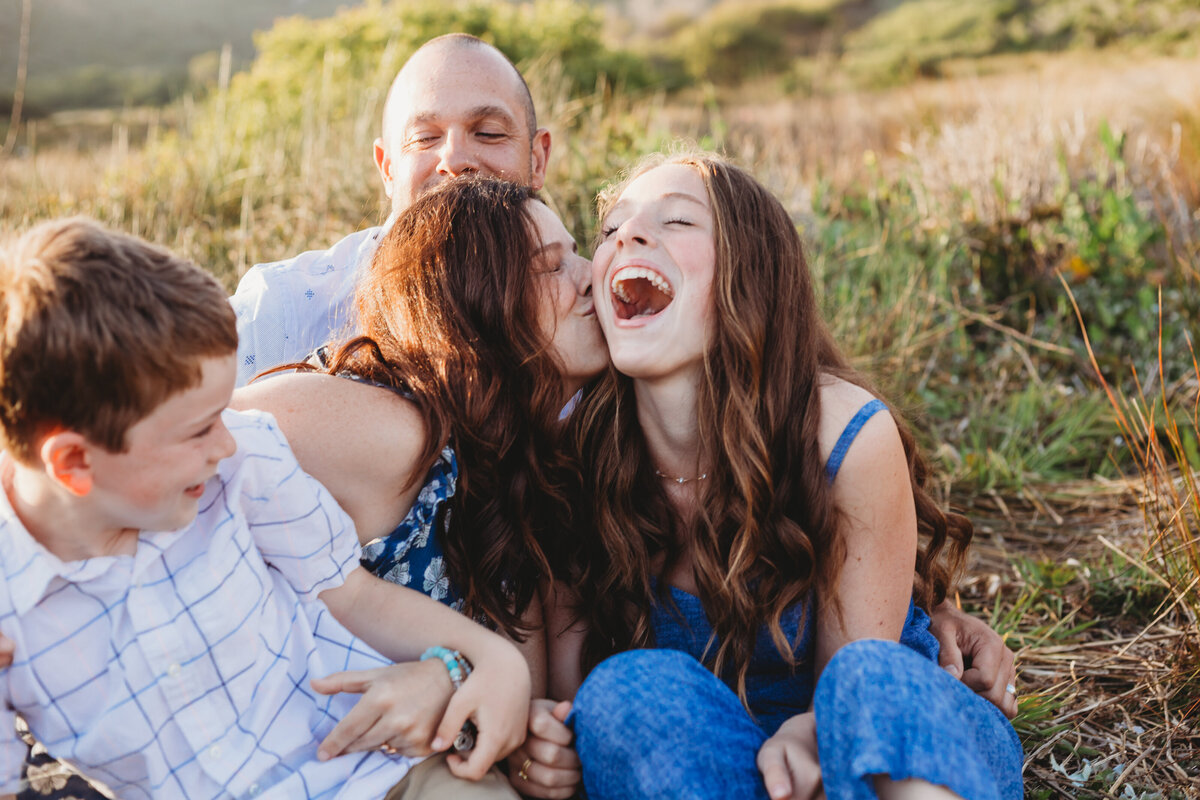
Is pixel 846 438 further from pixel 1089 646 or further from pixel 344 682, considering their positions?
pixel 1089 646

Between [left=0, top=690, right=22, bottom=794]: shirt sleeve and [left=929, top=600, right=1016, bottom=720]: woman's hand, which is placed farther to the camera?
[left=929, top=600, right=1016, bottom=720]: woman's hand

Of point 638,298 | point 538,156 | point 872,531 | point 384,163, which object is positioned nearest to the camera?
point 872,531

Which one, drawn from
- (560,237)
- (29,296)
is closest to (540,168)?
(560,237)

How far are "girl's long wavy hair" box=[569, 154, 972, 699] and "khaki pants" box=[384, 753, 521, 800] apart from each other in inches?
21.3

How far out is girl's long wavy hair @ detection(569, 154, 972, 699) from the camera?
200 centimetres

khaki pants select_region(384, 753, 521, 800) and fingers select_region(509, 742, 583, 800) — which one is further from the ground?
khaki pants select_region(384, 753, 521, 800)

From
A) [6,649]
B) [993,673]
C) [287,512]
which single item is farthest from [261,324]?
[993,673]

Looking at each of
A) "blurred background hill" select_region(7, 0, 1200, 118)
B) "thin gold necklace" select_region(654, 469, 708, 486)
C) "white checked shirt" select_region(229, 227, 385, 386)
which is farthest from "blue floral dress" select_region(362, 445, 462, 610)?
"blurred background hill" select_region(7, 0, 1200, 118)

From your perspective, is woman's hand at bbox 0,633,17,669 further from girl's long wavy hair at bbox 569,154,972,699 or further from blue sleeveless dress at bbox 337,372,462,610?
girl's long wavy hair at bbox 569,154,972,699

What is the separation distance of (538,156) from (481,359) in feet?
5.66

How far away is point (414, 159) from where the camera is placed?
3084mm

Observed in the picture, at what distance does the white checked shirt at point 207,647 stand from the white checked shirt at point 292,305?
1104 millimetres

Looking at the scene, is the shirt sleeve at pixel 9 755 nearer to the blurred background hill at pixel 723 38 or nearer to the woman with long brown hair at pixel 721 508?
the woman with long brown hair at pixel 721 508

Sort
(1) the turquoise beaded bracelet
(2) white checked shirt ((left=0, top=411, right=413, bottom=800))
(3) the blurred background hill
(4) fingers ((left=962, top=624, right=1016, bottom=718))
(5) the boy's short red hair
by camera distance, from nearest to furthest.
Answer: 1. (5) the boy's short red hair
2. (2) white checked shirt ((left=0, top=411, right=413, bottom=800))
3. (1) the turquoise beaded bracelet
4. (4) fingers ((left=962, top=624, right=1016, bottom=718))
5. (3) the blurred background hill
